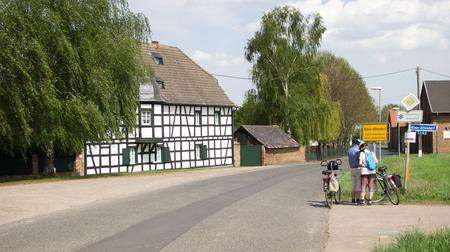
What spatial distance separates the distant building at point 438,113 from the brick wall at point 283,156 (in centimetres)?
1517

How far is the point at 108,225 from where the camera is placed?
12.1 meters

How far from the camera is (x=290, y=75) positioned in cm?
6147

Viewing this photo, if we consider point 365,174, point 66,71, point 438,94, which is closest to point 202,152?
point 66,71

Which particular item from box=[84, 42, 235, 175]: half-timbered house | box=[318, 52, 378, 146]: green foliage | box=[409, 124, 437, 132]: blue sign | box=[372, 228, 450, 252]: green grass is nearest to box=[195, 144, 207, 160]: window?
box=[84, 42, 235, 175]: half-timbered house

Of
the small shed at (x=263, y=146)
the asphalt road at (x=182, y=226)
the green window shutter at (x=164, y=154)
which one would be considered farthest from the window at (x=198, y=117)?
the asphalt road at (x=182, y=226)

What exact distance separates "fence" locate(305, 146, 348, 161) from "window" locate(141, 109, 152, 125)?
2606cm

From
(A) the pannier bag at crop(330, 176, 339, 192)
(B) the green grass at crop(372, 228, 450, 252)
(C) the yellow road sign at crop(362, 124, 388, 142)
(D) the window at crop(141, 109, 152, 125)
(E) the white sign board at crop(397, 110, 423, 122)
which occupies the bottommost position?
(B) the green grass at crop(372, 228, 450, 252)

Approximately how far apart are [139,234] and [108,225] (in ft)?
4.98

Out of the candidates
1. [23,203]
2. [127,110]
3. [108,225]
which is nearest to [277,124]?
[127,110]

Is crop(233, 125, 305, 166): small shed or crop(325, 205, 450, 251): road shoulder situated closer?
crop(325, 205, 450, 251): road shoulder

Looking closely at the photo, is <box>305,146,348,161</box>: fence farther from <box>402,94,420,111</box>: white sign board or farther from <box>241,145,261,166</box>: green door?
<box>402,94,420,111</box>: white sign board

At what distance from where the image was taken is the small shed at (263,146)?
5438 cm

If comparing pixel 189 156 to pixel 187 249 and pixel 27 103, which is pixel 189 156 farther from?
pixel 187 249

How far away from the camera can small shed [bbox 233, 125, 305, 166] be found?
5438 centimetres
